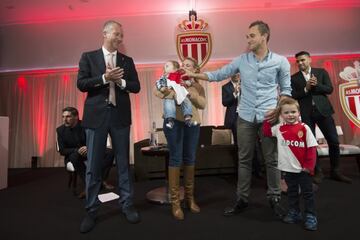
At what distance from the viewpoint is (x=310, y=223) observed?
5.92 ft

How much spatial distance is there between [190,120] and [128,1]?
395 cm

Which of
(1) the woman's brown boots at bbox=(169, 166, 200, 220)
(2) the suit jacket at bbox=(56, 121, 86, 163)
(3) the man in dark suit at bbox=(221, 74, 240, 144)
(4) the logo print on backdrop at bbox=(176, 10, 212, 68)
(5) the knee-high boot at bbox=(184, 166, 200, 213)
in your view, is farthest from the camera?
(4) the logo print on backdrop at bbox=(176, 10, 212, 68)

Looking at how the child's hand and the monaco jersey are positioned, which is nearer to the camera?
the monaco jersey

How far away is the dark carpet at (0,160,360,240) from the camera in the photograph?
1.79 meters

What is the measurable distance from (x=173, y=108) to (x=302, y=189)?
Answer: 1188 millimetres

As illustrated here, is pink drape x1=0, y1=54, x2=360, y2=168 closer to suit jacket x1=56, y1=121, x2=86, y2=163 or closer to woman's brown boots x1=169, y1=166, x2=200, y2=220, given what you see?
suit jacket x1=56, y1=121, x2=86, y2=163

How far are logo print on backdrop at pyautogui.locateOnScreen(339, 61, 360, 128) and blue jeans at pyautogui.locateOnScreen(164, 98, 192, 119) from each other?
4.83 m

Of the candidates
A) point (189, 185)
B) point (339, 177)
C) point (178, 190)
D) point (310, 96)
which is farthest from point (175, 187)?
point (339, 177)

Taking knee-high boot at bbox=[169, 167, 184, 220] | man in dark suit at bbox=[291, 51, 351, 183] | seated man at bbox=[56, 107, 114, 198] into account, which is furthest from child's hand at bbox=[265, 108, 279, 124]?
seated man at bbox=[56, 107, 114, 198]

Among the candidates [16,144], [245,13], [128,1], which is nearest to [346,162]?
[245,13]

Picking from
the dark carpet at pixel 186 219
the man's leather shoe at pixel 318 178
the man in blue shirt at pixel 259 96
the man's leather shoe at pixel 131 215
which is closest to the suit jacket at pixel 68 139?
the dark carpet at pixel 186 219

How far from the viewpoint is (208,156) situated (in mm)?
4117

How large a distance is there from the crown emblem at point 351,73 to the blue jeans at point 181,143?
211 inches

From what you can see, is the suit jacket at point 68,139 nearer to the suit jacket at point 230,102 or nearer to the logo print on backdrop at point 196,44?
the suit jacket at point 230,102
